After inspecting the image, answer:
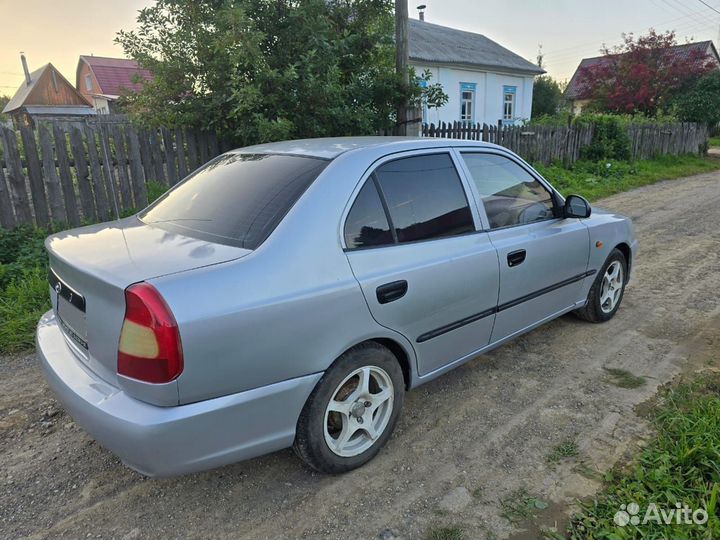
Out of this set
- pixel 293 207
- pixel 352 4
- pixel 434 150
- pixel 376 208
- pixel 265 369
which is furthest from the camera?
pixel 352 4

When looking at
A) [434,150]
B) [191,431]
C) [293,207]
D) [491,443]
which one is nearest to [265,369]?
[191,431]

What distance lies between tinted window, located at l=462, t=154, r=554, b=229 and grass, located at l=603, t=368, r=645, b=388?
1.21m

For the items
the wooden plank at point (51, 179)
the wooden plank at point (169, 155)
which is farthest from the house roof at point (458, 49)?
the wooden plank at point (51, 179)

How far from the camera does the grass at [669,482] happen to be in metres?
2.13

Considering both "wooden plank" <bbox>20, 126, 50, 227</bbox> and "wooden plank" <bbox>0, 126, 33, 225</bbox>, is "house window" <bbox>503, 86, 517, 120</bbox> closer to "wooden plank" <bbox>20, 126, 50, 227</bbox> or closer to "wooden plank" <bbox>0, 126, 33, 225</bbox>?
"wooden plank" <bbox>20, 126, 50, 227</bbox>

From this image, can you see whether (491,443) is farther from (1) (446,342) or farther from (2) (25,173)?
(2) (25,173)

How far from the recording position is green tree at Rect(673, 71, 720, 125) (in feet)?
65.7

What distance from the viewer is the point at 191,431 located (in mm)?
1976

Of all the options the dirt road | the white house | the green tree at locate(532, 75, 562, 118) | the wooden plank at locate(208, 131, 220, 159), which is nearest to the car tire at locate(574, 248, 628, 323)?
the dirt road

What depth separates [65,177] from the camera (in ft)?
19.1

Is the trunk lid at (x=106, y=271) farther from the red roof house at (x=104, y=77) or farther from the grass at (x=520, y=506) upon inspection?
the red roof house at (x=104, y=77)

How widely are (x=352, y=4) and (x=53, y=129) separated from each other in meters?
4.34

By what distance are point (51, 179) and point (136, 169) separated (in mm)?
954

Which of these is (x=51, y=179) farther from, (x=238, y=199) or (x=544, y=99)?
(x=544, y=99)
